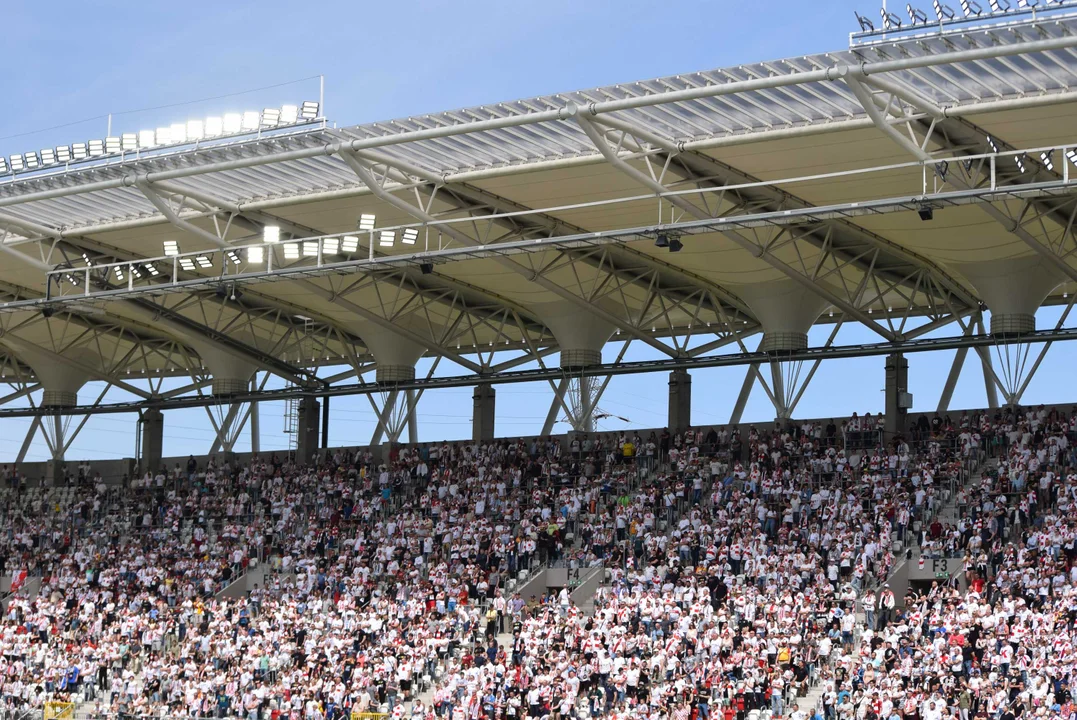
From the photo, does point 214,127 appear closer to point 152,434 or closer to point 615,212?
point 615,212

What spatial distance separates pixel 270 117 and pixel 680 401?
17926 mm

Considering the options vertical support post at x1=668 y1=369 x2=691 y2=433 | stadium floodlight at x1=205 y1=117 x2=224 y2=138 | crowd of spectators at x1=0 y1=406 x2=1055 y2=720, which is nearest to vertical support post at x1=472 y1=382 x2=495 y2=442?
crowd of spectators at x1=0 y1=406 x2=1055 y2=720

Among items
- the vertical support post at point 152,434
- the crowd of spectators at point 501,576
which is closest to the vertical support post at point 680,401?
the crowd of spectators at point 501,576

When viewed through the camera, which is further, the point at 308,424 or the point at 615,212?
the point at 308,424

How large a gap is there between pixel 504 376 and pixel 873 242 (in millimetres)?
15376

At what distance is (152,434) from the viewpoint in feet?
199

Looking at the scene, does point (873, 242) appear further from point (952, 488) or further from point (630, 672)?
point (630, 672)

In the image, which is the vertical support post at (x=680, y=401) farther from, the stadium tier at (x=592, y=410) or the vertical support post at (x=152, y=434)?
the vertical support post at (x=152, y=434)

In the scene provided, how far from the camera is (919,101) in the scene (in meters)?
30.8

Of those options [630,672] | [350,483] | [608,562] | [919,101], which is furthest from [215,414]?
[919,101]

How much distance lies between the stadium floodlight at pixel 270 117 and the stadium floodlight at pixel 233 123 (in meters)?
0.61

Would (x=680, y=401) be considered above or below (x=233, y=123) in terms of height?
below

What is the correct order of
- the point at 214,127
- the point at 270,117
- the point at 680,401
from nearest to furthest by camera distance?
the point at 270,117
the point at 214,127
the point at 680,401

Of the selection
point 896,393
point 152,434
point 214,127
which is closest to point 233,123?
point 214,127
